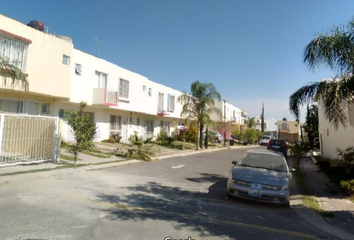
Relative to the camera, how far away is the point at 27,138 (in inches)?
423

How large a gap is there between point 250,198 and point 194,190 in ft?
7.16

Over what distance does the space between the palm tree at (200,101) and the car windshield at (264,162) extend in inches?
660

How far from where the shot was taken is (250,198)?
22.5ft

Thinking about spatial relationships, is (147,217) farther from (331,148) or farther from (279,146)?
(279,146)

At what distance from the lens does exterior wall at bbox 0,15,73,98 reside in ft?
44.3

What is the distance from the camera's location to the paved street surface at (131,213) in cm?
452

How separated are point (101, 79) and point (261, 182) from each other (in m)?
17.1

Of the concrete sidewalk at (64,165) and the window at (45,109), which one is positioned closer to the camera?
the concrete sidewalk at (64,165)

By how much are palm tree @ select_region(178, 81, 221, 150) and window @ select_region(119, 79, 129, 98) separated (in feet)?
19.5

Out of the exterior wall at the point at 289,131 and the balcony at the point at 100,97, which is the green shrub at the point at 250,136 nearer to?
A: the balcony at the point at 100,97

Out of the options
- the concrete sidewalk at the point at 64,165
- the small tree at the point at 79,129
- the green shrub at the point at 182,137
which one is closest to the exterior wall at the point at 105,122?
the concrete sidewalk at the point at 64,165

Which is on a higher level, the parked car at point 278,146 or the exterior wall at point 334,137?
the exterior wall at point 334,137

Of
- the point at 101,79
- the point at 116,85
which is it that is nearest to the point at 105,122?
the point at 116,85

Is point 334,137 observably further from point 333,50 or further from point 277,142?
point 333,50
